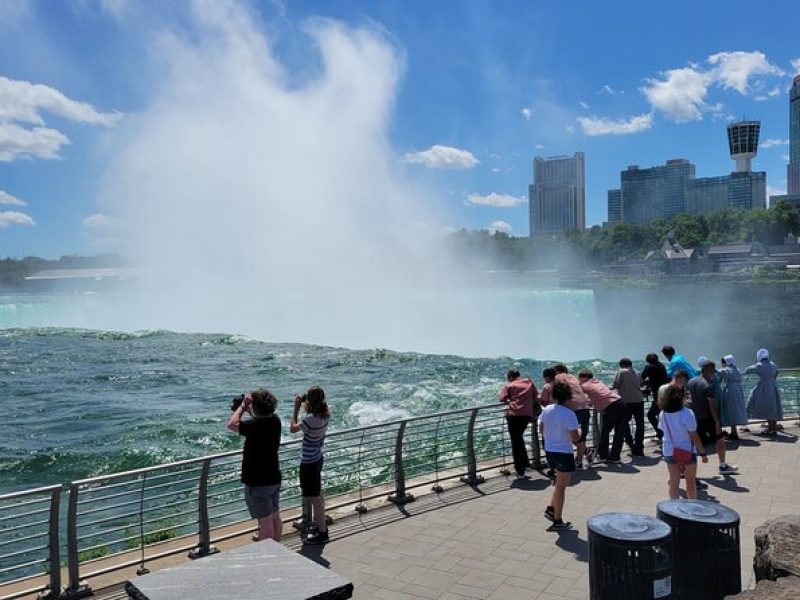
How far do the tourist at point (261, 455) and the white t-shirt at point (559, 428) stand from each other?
279cm

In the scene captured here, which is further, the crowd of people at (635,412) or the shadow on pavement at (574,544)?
the crowd of people at (635,412)

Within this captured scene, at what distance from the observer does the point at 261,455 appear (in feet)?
19.7

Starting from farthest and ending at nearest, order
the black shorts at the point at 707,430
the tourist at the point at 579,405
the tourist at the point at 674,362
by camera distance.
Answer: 1. the tourist at the point at 674,362
2. the black shorts at the point at 707,430
3. the tourist at the point at 579,405

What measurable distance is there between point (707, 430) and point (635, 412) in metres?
1.22

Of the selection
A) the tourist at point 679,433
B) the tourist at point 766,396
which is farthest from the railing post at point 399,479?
the tourist at point 766,396

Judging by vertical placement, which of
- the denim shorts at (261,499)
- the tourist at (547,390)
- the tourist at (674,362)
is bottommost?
the denim shorts at (261,499)

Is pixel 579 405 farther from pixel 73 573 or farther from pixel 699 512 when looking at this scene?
pixel 73 573

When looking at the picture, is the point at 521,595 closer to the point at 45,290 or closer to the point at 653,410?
the point at 653,410

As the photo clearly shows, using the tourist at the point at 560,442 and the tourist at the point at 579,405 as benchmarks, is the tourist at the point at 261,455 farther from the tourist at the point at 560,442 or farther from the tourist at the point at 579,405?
the tourist at the point at 579,405

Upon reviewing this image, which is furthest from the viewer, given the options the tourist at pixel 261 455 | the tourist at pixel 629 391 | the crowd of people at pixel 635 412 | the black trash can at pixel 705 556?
the tourist at pixel 629 391

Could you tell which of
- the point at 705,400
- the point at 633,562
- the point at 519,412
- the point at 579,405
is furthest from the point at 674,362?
the point at 633,562

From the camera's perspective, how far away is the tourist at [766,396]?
442 inches

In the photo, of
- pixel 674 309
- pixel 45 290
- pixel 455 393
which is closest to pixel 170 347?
pixel 455 393

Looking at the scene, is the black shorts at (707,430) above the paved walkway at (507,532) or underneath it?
above
